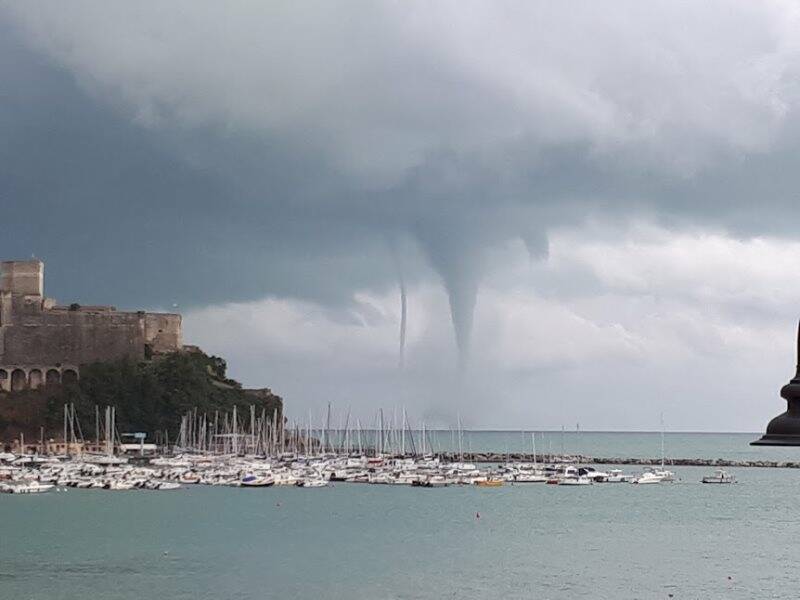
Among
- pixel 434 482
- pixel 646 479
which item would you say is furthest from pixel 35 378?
pixel 646 479

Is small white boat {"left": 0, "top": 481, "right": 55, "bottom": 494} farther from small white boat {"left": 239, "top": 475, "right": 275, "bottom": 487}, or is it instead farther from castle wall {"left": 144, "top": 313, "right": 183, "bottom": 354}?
castle wall {"left": 144, "top": 313, "right": 183, "bottom": 354}

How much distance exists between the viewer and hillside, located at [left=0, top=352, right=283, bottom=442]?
102 m

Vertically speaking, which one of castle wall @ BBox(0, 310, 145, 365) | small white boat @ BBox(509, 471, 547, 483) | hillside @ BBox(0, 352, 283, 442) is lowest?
small white boat @ BBox(509, 471, 547, 483)

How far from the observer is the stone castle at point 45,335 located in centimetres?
10488

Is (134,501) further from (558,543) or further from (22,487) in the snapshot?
(558,543)

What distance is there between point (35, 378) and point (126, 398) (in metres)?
7.97

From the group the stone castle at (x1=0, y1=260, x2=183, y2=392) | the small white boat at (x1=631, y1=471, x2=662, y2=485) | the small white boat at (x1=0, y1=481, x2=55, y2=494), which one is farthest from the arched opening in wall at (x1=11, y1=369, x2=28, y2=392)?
the small white boat at (x1=631, y1=471, x2=662, y2=485)

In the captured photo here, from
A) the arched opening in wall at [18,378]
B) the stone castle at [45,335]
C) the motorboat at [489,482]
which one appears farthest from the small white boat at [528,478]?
the arched opening in wall at [18,378]

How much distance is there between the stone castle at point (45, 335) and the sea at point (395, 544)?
93.7 ft

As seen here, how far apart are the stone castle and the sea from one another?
28.6 m

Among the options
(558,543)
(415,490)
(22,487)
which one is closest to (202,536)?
(558,543)

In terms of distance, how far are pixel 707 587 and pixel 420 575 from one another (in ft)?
30.8

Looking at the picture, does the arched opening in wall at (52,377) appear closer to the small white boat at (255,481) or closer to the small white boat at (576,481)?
the small white boat at (255,481)

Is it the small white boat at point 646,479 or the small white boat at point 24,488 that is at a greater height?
the small white boat at point 24,488
